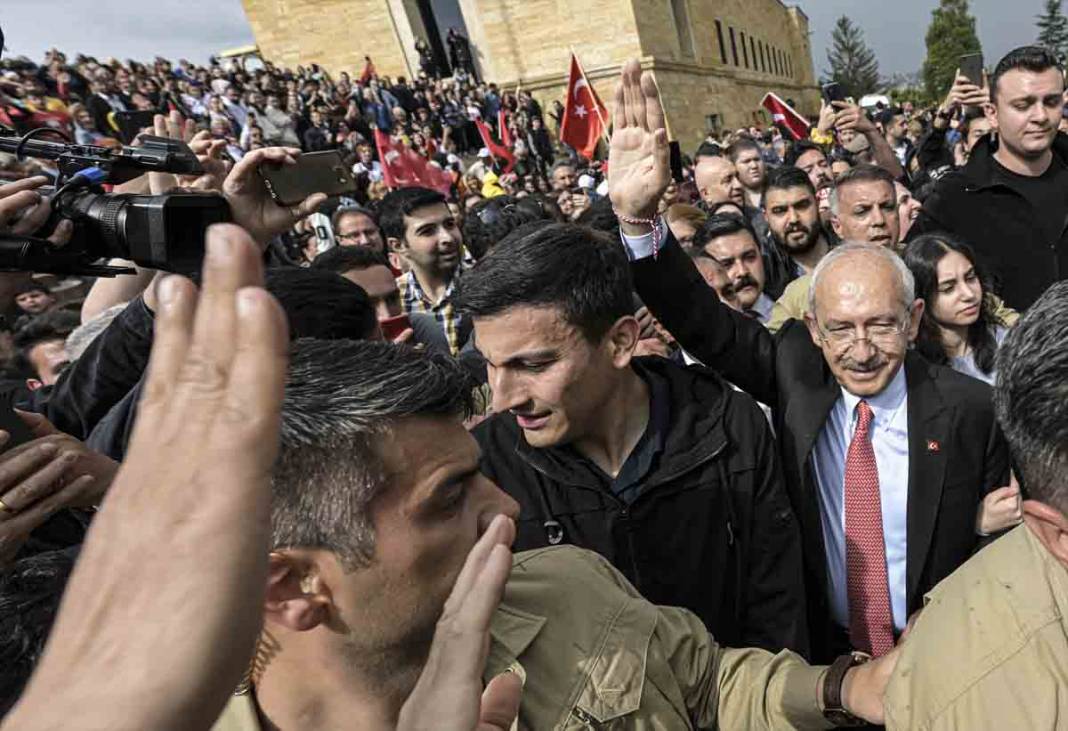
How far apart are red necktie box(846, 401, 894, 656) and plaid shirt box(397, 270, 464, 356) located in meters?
2.05

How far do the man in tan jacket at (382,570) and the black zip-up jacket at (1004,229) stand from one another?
9.42 ft

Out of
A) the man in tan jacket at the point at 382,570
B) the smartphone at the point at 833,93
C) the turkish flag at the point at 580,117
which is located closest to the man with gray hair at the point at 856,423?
the man in tan jacket at the point at 382,570

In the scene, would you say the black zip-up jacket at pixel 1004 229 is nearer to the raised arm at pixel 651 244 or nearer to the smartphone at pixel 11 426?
the raised arm at pixel 651 244

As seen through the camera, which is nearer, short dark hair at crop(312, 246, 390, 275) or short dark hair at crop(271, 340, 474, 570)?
short dark hair at crop(271, 340, 474, 570)

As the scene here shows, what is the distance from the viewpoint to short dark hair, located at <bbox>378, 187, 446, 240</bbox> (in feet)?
14.6

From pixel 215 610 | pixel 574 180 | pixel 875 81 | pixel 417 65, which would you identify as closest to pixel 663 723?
pixel 215 610

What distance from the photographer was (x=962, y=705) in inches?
45.6

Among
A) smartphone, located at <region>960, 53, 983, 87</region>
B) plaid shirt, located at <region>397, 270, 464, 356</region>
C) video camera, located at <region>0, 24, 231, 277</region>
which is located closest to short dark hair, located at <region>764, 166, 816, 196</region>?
smartphone, located at <region>960, 53, 983, 87</region>

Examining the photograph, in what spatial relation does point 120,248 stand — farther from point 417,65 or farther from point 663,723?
point 417,65

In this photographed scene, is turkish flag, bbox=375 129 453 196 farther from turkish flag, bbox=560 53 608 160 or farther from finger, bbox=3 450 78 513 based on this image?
finger, bbox=3 450 78 513

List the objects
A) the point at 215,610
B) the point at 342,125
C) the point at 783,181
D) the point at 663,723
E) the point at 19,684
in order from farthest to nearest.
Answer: the point at 342,125
the point at 783,181
the point at 663,723
the point at 19,684
the point at 215,610

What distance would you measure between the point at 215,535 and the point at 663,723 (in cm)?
119

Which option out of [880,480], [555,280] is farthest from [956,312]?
[555,280]

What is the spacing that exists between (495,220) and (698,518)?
328 centimetres
